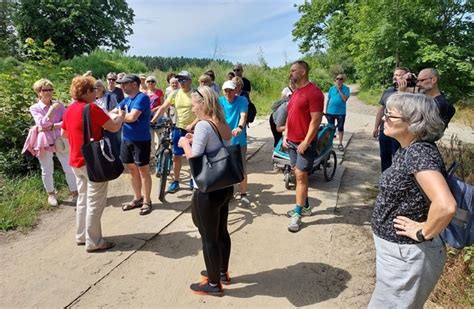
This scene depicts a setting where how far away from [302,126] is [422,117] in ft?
8.61

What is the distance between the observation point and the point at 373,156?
8.35 meters

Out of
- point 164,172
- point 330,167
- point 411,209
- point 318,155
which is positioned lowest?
point 330,167

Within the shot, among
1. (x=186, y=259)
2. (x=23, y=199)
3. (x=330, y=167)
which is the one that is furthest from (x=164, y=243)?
(x=330, y=167)

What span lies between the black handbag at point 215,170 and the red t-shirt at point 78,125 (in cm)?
146

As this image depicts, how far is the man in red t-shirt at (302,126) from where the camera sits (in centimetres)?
441

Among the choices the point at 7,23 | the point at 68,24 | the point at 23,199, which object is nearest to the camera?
the point at 23,199

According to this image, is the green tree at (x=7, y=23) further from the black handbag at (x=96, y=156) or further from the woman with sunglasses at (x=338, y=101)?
the black handbag at (x=96, y=156)

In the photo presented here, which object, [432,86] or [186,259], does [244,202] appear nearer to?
[186,259]

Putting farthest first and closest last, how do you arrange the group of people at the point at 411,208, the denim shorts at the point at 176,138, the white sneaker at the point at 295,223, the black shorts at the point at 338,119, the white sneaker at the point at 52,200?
the black shorts at the point at 338,119, the denim shorts at the point at 176,138, the white sneaker at the point at 52,200, the white sneaker at the point at 295,223, the group of people at the point at 411,208

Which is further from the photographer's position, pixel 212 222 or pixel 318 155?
pixel 318 155

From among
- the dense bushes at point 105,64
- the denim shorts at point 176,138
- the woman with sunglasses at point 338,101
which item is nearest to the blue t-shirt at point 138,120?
the denim shorts at point 176,138

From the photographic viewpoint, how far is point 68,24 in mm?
30625

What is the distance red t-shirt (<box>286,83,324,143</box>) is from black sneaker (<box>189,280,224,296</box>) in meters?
2.11

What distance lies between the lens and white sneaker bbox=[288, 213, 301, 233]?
461cm
